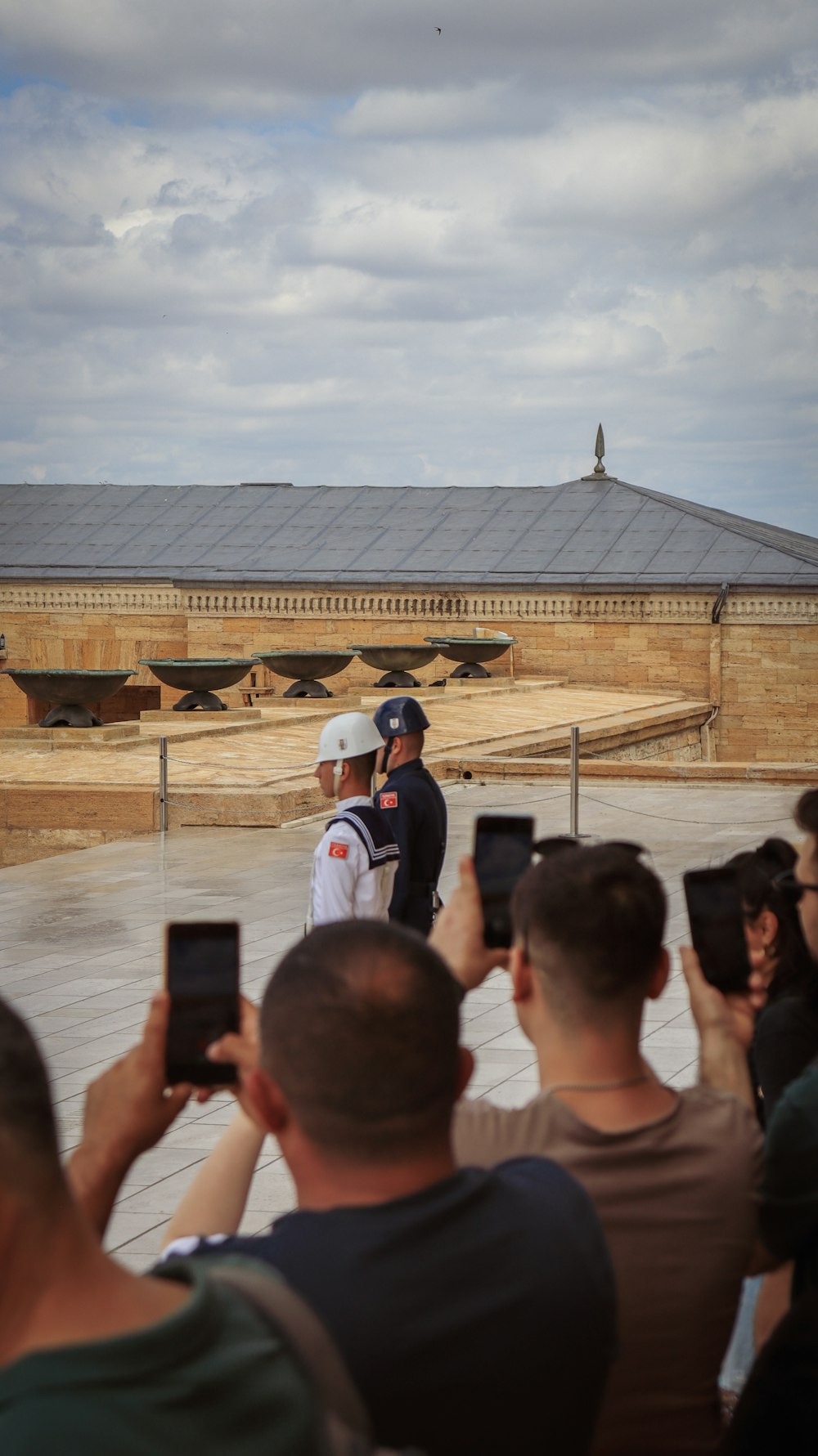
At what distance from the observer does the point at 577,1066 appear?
8.21 feet

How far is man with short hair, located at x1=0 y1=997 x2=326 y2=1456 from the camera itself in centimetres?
127

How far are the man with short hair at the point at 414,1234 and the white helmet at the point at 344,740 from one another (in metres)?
4.03

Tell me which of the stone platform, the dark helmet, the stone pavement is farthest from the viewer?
the stone platform

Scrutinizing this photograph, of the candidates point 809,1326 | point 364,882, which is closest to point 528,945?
point 809,1326

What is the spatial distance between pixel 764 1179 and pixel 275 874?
9.68 m

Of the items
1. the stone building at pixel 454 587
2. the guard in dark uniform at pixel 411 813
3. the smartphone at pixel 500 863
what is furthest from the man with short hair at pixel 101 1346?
the stone building at pixel 454 587

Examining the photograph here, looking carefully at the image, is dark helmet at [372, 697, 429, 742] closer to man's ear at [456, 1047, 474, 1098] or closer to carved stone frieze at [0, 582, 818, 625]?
man's ear at [456, 1047, 474, 1098]

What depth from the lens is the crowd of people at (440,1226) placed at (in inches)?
52.9

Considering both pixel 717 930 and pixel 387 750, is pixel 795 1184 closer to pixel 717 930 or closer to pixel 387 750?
pixel 717 930

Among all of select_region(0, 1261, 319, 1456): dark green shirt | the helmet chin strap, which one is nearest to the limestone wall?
the helmet chin strap

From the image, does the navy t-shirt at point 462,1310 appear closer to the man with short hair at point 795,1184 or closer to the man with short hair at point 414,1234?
the man with short hair at point 414,1234

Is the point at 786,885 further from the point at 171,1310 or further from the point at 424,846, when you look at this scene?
the point at 424,846

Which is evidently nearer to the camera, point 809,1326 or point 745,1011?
point 809,1326

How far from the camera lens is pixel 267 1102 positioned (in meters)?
2.04
